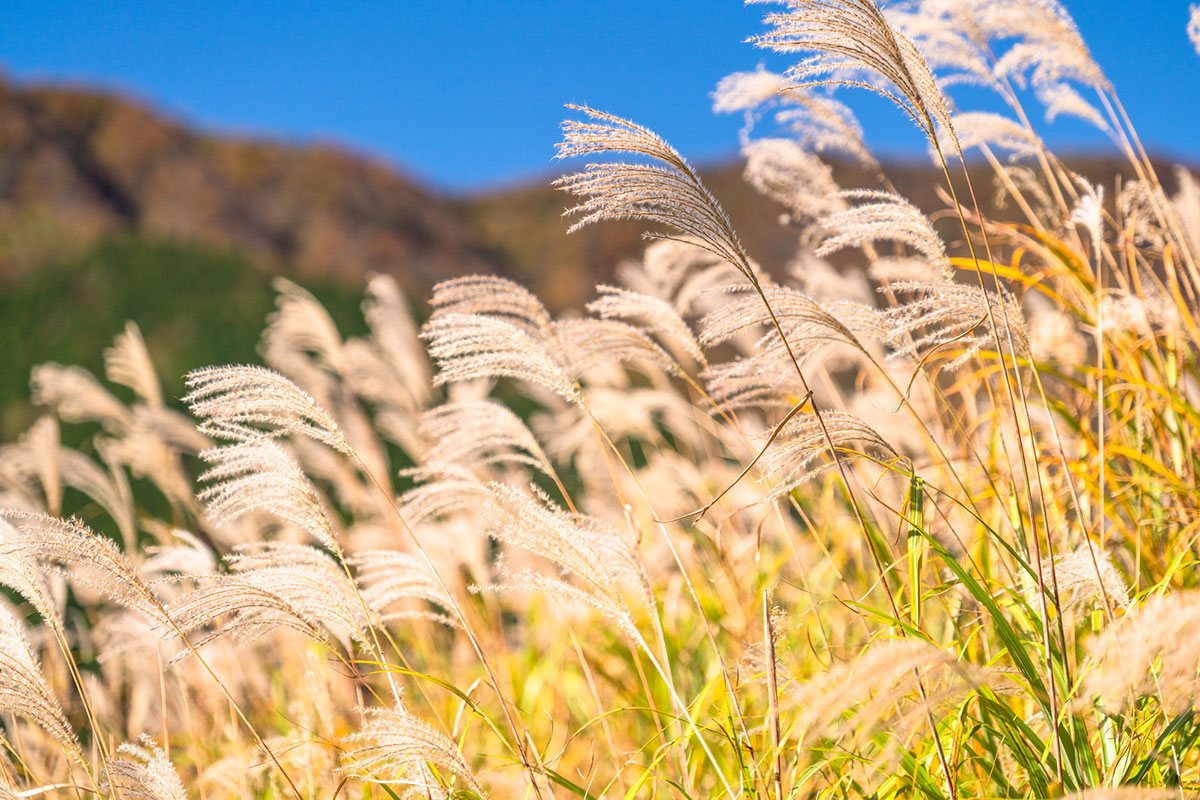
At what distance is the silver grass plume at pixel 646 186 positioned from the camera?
132cm

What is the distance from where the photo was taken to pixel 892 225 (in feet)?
5.09

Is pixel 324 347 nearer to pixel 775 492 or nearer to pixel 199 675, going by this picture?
pixel 199 675

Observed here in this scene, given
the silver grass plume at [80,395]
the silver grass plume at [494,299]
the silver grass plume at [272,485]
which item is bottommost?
the silver grass plume at [272,485]

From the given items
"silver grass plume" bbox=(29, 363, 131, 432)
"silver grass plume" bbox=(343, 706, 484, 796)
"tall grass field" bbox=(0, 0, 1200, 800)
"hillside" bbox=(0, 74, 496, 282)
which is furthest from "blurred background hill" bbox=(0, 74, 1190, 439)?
"silver grass plume" bbox=(343, 706, 484, 796)

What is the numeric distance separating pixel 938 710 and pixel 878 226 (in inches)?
43.5

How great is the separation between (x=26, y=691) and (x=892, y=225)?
1997 mm

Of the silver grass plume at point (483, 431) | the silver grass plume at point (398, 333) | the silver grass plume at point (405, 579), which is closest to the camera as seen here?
the silver grass plume at point (405, 579)

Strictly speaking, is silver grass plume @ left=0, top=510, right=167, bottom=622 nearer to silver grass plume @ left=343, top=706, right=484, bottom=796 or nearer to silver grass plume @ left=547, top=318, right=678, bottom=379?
silver grass plume @ left=343, top=706, right=484, bottom=796

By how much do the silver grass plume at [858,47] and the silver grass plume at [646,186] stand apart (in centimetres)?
29

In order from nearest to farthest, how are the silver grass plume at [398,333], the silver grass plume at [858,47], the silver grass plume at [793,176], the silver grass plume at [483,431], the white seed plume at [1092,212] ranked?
1. the silver grass plume at [858,47]
2. the silver grass plume at [483,431]
3. the white seed plume at [1092,212]
4. the silver grass plume at [793,176]
5. the silver grass plume at [398,333]

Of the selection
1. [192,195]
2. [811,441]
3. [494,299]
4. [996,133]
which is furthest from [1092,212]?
[192,195]

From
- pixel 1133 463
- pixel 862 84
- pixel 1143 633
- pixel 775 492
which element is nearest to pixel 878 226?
pixel 862 84

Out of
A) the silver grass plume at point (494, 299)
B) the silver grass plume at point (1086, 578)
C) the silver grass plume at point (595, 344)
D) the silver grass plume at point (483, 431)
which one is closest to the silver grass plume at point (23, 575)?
the silver grass plume at point (483, 431)

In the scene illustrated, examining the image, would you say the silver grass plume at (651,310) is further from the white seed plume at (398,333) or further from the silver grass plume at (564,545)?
the white seed plume at (398,333)
